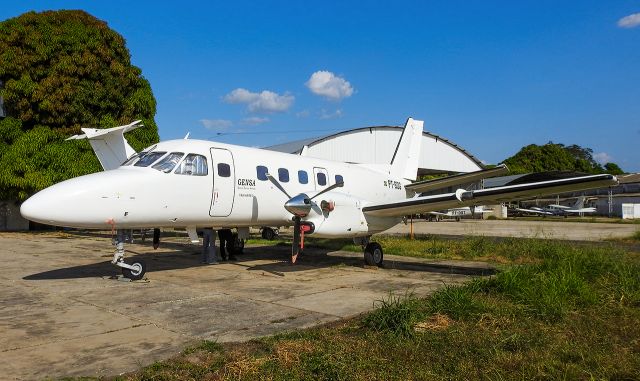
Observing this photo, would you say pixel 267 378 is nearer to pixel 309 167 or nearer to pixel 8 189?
pixel 309 167

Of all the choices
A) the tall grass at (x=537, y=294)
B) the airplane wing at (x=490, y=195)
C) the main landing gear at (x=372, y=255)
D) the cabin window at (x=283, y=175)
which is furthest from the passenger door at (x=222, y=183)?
the tall grass at (x=537, y=294)

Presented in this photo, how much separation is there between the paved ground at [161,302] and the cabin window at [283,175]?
2.62m

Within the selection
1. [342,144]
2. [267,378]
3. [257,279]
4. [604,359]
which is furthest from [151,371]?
[342,144]

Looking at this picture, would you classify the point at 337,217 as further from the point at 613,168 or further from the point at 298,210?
the point at 613,168

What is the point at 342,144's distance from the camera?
42.7 meters

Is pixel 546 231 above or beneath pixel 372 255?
above

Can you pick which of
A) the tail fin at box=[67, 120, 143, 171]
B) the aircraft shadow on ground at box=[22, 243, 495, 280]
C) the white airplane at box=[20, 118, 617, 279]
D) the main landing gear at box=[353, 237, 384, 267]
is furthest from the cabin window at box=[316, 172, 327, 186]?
the tail fin at box=[67, 120, 143, 171]

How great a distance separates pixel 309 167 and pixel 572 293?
835cm

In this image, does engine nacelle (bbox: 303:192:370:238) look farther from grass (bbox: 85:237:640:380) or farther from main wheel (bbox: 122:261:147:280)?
grass (bbox: 85:237:640:380)

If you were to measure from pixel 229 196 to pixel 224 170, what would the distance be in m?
0.68

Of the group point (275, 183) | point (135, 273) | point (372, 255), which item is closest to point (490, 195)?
point (372, 255)

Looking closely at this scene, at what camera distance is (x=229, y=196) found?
472 inches

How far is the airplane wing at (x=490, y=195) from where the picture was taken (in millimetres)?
10422

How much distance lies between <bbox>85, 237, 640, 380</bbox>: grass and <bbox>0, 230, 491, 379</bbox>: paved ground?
85 centimetres
